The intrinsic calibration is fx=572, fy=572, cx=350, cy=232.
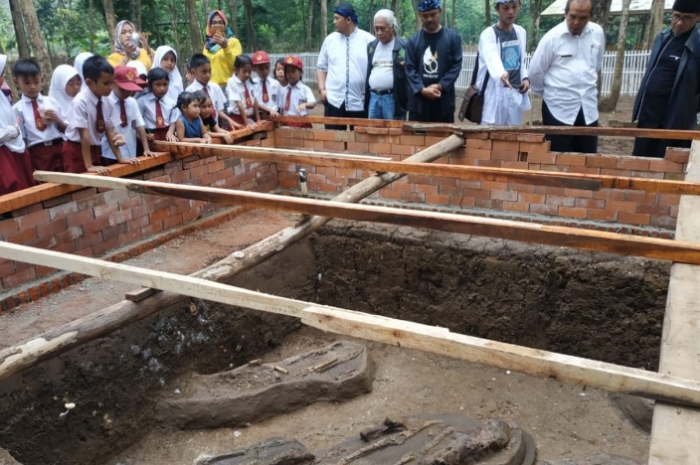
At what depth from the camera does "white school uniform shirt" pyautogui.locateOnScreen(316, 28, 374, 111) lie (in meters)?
6.32

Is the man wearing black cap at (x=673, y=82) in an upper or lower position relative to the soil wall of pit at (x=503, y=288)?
upper

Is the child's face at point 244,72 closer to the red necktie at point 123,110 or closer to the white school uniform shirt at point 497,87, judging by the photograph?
the red necktie at point 123,110

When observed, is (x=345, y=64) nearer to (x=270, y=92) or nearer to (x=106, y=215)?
(x=270, y=92)

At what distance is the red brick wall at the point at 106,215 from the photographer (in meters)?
4.03

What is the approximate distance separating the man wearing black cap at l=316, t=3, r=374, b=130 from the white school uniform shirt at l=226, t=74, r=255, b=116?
90 centimetres

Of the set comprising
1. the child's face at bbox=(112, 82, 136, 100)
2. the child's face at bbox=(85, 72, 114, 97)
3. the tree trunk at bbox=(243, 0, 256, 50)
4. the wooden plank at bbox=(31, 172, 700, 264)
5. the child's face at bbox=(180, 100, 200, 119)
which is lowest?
the wooden plank at bbox=(31, 172, 700, 264)

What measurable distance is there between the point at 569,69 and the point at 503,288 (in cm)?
210

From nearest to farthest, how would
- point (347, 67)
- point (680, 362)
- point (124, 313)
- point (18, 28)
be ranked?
point (680, 362) → point (124, 313) → point (347, 67) → point (18, 28)

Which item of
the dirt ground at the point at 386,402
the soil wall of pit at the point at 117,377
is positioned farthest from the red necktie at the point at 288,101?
the soil wall of pit at the point at 117,377

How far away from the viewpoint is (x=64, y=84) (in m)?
4.95

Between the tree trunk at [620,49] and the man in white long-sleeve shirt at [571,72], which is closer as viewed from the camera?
the man in white long-sleeve shirt at [571,72]

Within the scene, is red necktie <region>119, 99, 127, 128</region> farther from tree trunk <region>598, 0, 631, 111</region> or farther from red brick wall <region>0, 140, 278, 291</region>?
tree trunk <region>598, 0, 631, 111</region>

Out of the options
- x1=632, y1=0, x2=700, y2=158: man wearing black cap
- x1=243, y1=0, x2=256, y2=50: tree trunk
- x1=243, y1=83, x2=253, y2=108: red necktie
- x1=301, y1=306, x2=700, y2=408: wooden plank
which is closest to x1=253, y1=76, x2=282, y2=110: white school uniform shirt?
x1=243, y1=83, x2=253, y2=108: red necktie

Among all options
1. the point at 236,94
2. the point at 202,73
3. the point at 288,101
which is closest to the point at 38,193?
the point at 202,73
